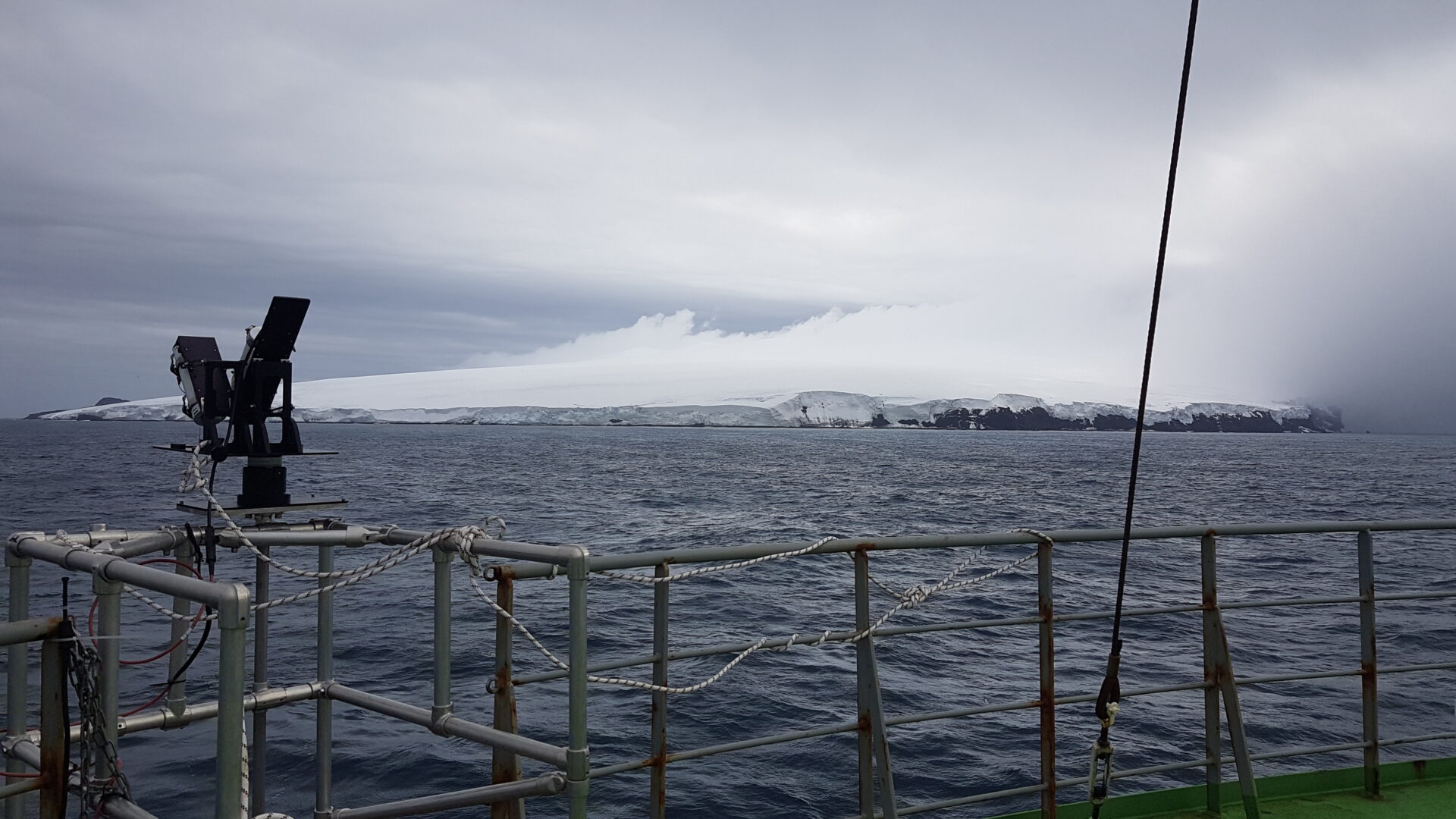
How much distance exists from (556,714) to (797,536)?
1911 cm

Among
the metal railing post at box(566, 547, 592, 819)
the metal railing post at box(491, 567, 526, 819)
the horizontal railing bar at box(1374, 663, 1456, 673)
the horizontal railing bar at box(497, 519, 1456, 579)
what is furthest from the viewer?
the horizontal railing bar at box(1374, 663, 1456, 673)

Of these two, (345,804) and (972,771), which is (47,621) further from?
(972,771)

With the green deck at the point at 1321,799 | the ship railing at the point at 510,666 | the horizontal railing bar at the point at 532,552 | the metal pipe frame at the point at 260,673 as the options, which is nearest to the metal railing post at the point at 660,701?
the ship railing at the point at 510,666

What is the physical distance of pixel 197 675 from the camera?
1378 cm

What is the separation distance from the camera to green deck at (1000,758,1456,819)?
464cm

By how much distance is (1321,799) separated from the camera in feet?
16.1

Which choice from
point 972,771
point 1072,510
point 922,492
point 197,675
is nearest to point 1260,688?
point 972,771

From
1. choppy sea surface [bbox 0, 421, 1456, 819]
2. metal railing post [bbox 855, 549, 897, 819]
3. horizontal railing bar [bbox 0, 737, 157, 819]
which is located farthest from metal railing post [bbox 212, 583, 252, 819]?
choppy sea surface [bbox 0, 421, 1456, 819]

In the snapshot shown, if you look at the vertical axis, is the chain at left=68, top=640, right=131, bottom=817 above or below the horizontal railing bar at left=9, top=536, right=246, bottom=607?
below

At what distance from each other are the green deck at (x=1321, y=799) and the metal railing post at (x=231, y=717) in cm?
326

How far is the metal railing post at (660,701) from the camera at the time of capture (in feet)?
11.6

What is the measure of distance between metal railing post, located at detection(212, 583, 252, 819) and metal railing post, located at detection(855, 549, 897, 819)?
2.14 meters

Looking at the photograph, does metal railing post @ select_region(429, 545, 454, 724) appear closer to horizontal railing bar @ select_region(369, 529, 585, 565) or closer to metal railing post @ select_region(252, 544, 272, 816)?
horizontal railing bar @ select_region(369, 529, 585, 565)

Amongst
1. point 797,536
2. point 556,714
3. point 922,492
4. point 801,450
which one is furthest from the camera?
point 801,450
